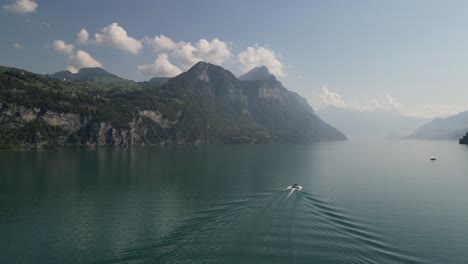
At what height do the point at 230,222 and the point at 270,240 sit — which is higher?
the point at 230,222

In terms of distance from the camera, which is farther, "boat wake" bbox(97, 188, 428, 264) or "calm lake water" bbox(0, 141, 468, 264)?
"calm lake water" bbox(0, 141, 468, 264)

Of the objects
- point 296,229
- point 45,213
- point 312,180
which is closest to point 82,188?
point 45,213

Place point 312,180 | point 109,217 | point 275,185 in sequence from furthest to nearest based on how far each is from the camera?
point 312,180, point 275,185, point 109,217

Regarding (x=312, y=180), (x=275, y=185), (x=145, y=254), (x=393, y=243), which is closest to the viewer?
(x=145, y=254)

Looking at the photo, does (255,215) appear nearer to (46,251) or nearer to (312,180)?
(46,251)

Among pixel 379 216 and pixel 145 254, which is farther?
pixel 379 216

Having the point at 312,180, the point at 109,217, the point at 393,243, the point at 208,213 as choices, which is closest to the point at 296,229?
the point at 393,243

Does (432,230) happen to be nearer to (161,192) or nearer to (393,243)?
(393,243)

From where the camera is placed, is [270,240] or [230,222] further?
[230,222]

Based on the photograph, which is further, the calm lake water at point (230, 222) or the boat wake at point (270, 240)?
the calm lake water at point (230, 222)
